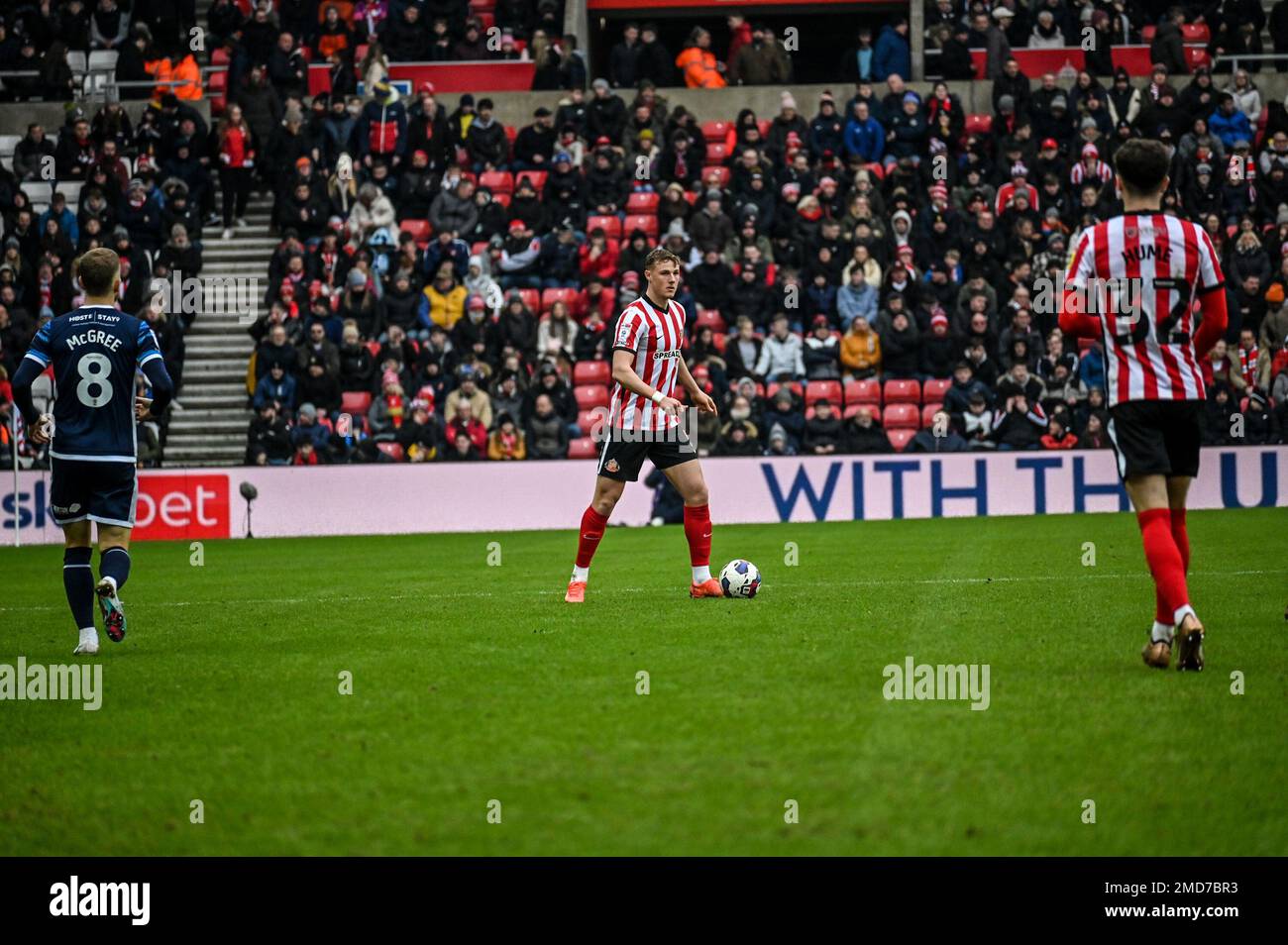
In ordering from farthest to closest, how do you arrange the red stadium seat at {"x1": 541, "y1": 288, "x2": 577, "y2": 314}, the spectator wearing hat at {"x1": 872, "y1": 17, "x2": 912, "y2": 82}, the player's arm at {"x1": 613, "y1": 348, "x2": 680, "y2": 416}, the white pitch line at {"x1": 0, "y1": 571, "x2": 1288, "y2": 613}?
the spectator wearing hat at {"x1": 872, "y1": 17, "x2": 912, "y2": 82}
the red stadium seat at {"x1": 541, "y1": 288, "x2": 577, "y2": 314}
the white pitch line at {"x1": 0, "y1": 571, "x2": 1288, "y2": 613}
the player's arm at {"x1": 613, "y1": 348, "x2": 680, "y2": 416}

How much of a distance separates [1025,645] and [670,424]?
12.7ft

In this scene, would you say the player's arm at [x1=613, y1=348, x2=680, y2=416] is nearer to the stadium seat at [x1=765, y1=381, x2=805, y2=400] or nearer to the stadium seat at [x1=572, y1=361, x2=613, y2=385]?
the stadium seat at [x1=765, y1=381, x2=805, y2=400]

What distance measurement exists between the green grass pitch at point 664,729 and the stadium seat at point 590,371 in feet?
40.2

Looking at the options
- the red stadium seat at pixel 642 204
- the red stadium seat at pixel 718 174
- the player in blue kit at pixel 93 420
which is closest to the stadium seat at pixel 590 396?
the red stadium seat at pixel 642 204

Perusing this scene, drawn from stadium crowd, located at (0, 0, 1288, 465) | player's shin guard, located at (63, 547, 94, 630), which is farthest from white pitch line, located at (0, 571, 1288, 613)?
stadium crowd, located at (0, 0, 1288, 465)

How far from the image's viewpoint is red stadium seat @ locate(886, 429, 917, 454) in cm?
2336

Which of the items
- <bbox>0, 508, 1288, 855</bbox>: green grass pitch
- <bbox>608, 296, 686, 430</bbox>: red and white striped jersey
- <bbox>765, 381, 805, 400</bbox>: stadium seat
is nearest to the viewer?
<bbox>0, 508, 1288, 855</bbox>: green grass pitch

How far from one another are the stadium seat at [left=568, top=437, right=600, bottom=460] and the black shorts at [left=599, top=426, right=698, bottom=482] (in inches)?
438

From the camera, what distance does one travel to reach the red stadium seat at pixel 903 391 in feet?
78.6

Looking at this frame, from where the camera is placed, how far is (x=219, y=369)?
2692 cm

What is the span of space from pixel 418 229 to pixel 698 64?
6.91 m

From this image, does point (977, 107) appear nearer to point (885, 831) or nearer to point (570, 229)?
point (570, 229)
